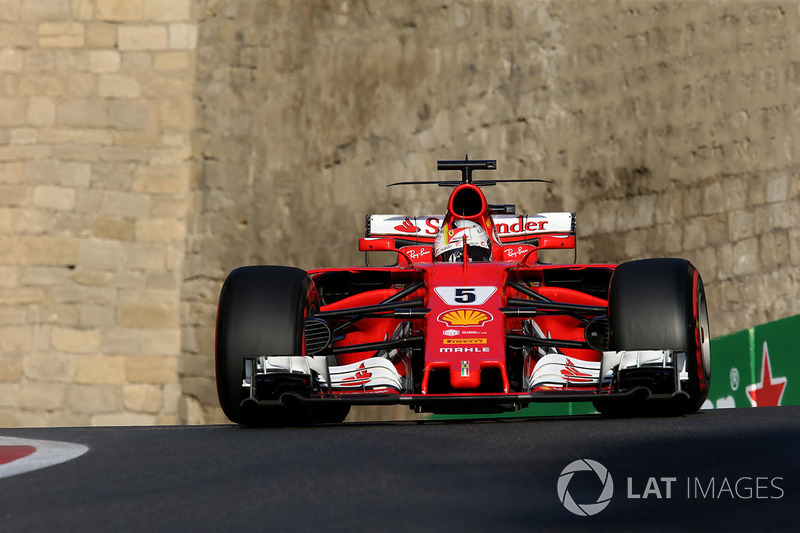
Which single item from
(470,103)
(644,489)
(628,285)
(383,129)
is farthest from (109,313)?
(644,489)

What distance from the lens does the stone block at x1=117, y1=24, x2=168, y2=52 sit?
15.0 meters

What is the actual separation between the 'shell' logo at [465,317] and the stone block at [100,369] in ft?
29.9

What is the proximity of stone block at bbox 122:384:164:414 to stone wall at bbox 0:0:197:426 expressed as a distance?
12 mm

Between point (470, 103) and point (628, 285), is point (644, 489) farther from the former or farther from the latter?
point (470, 103)

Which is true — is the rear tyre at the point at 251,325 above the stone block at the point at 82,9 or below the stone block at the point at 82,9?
below

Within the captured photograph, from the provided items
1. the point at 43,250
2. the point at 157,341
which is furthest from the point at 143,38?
the point at 157,341

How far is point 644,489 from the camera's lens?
389 cm

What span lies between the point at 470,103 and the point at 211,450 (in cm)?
954

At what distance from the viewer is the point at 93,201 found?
15.0 metres

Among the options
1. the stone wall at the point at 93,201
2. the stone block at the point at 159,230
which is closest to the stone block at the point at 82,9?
the stone wall at the point at 93,201

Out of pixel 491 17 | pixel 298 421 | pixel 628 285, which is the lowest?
pixel 298 421

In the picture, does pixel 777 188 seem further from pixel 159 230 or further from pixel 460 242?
pixel 159 230

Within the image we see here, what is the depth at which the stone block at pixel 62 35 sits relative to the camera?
15023mm

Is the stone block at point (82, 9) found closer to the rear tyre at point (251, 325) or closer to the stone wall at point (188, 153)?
the stone wall at point (188, 153)
